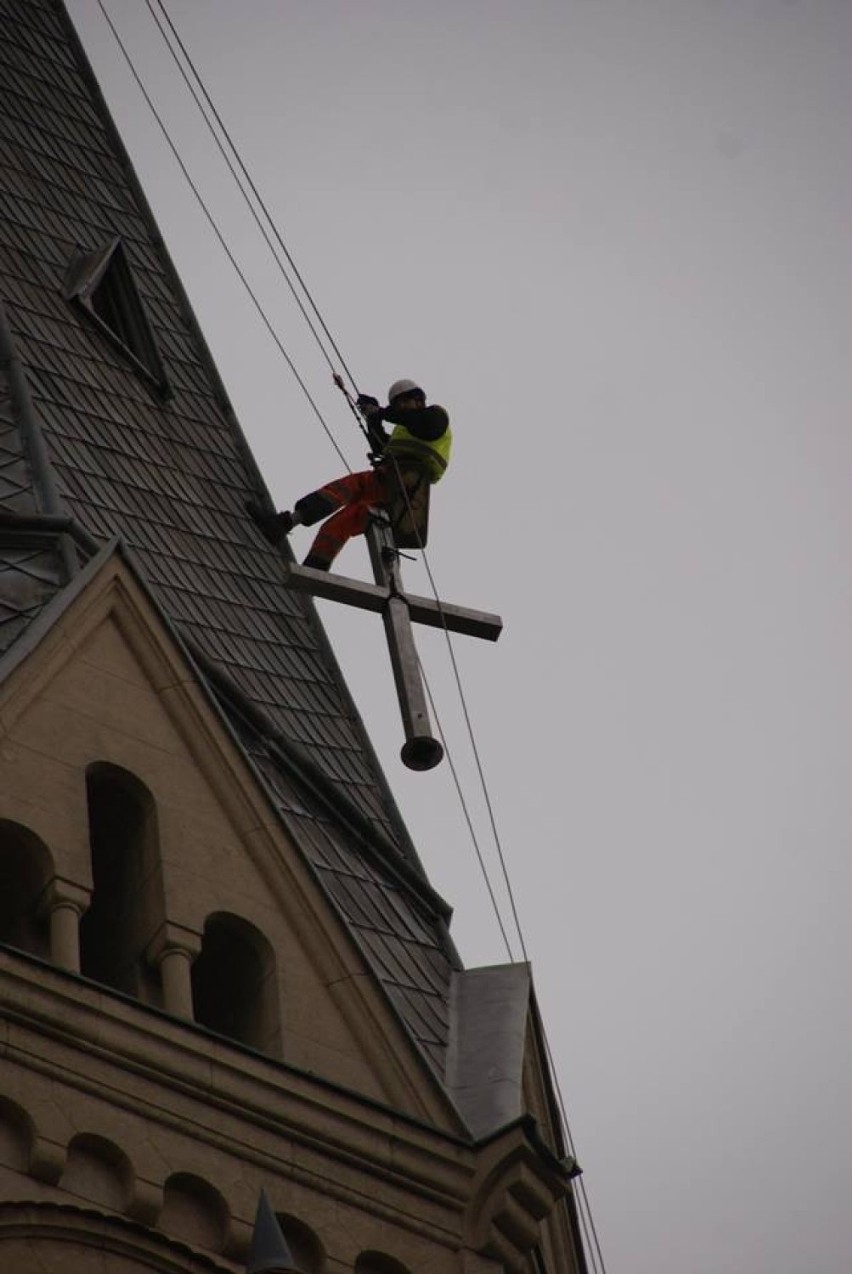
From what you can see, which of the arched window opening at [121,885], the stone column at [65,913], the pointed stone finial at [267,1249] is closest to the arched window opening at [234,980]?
the arched window opening at [121,885]

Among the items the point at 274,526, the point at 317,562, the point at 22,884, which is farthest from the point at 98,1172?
the point at 274,526

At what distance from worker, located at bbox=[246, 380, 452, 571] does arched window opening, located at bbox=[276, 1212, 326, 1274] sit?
772 cm

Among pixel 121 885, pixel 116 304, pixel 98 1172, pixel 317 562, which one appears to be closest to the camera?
pixel 98 1172

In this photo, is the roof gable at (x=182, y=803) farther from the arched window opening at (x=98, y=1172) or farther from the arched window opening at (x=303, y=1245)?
the arched window opening at (x=98, y=1172)

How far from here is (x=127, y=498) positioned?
1404 inches

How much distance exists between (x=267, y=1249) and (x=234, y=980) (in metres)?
5.37

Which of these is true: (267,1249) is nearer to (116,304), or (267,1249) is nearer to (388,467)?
(388,467)

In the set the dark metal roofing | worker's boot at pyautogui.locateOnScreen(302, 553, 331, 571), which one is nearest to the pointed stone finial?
the dark metal roofing

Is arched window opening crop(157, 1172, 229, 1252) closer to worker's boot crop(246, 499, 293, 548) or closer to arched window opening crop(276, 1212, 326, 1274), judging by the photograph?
arched window opening crop(276, 1212, 326, 1274)

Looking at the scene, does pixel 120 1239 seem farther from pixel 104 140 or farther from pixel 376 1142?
pixel 104 140

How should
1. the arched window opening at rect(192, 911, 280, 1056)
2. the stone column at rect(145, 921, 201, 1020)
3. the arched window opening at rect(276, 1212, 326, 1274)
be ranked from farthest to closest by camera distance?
the arched window opening at rect(192, 911, 280, 1056)
the stone column at rect(145, 921, 201, 1020)
the arched window opening at rect(276, 1212, 326, 1274)

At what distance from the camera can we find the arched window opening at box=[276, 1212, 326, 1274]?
29.0 m

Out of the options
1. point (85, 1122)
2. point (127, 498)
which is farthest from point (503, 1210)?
point (127, 498)

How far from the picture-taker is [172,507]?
3662 cm
